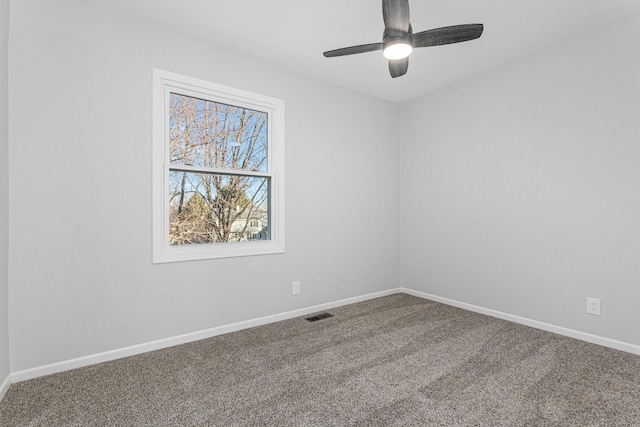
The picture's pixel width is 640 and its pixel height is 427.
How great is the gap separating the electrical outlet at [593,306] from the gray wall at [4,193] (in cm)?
417

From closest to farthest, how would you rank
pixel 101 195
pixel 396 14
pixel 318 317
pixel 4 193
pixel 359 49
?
1. pixel 396 14
2. pixel 4 193
3. pixel 359 49
4. pixel 101 195
5. pixel 318 317

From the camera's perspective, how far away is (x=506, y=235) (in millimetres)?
3248

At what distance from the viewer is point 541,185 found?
9.75ft

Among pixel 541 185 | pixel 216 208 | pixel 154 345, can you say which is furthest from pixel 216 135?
pixel 541 185

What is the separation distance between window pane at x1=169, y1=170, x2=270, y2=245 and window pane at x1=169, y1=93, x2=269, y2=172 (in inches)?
5.4

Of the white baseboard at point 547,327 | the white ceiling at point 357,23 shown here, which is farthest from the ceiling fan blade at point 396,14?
the white baseboard at point 547,327

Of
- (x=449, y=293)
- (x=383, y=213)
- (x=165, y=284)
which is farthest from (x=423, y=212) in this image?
(x=165, y=284)

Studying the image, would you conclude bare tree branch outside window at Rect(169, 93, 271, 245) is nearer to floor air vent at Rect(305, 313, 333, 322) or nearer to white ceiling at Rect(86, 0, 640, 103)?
white ceiling at Rect(86, 0, 640, 103)

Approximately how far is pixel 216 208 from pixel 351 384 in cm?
188

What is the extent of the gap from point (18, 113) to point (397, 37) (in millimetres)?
2406

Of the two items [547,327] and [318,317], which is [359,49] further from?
[547,327]

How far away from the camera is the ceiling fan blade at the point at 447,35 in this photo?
187cm

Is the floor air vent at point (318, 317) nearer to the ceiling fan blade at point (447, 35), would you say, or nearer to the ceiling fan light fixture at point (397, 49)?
the ceiling fan light fixture at point (397, 49)

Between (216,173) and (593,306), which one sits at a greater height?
(216,173)
